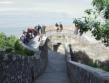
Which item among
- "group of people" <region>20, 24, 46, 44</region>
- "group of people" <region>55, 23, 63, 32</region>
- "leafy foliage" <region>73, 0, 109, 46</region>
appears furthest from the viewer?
"group of people" <region>55, 23, 63, 32</region>

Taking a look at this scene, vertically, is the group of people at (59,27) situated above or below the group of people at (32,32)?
above

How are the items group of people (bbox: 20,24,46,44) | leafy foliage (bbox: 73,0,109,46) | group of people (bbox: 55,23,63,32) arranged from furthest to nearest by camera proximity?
1. group of people (bbox: 55,23,63,32)
2. group of people (bbox: 20,24,46,44)
3. leafy foliage (bbox: 73,0,109,46)

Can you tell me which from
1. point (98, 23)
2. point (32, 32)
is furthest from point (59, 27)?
point (98, 23)

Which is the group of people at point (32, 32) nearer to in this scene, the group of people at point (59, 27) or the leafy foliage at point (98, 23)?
the group of people at point (59, 27)

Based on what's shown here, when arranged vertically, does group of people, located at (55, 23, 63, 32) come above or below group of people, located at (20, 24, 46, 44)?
above

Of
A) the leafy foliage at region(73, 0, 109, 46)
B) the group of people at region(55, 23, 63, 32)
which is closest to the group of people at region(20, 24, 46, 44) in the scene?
the group of people at region(55, 23, 63, 32)

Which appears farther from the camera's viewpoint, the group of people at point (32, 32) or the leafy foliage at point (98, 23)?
the group of people at point (32, 32)

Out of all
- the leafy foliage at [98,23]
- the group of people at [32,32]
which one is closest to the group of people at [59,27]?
the group of people at [32,32]

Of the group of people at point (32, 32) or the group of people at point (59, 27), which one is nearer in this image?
the group of people at point (32, 32)

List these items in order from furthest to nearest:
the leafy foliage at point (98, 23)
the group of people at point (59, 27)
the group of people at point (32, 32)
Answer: the group of people at point (59, 27) → the group of people at point (32, 32) → the leafy foliage at point (98, 23)

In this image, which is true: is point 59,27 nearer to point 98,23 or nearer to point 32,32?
point 32,32

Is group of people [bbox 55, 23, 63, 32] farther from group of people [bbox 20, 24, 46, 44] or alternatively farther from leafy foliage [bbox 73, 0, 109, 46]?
leafy foliage [bbox 73, 0, 109, 46]

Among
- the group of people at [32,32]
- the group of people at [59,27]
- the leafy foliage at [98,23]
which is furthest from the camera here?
the group of people at [59,27]

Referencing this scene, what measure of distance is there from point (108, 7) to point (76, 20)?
2.06 metres
